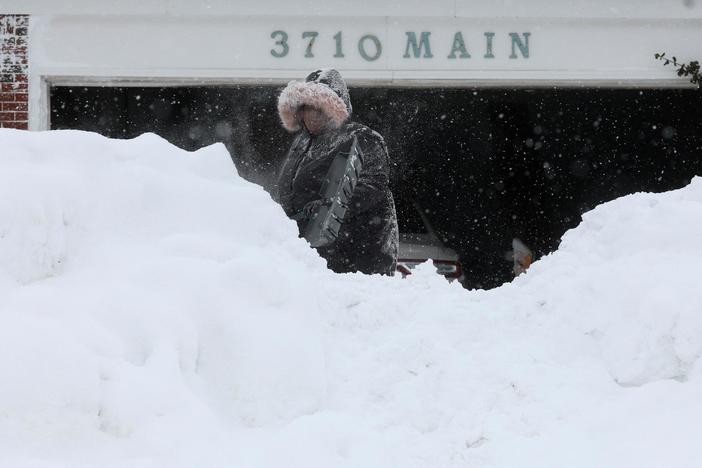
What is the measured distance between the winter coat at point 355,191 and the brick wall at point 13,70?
156 inches

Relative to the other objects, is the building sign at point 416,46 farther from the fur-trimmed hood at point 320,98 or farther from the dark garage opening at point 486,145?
the dark garage opening at point 486,145

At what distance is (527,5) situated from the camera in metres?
7.79

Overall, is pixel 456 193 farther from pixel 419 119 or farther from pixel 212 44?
pixel 212 44

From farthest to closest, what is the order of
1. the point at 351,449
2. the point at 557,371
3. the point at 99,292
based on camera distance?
the point at 557,371 → the point at 99,292 → the point at 351,449

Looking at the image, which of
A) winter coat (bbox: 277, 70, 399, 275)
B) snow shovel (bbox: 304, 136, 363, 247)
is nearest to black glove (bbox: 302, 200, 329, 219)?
snow shovel (bbox: 304, 136, 363, 247)

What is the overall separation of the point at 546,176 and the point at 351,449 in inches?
448

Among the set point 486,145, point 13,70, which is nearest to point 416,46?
point 13,70

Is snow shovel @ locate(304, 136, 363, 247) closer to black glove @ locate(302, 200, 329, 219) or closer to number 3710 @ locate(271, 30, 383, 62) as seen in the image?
black glove @ locate(302, 200, 329, 219)

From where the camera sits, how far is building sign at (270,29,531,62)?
7.82m

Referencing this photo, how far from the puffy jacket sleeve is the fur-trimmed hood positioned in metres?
0.18

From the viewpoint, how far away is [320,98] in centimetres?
455

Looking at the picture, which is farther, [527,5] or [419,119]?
[419,119]

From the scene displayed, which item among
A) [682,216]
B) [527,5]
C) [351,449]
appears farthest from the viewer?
[527,5]

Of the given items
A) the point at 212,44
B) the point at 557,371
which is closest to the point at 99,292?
the point at 557,371
